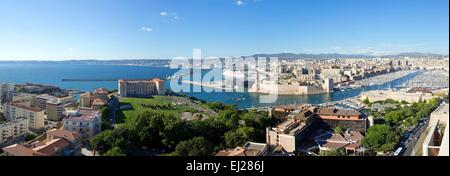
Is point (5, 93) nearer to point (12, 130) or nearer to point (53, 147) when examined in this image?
point (12, 130)

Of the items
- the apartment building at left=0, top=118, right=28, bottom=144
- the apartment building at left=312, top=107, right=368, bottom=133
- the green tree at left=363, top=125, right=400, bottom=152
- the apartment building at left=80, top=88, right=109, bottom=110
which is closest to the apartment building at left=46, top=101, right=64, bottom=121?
the apartment building at left=80, top=88, right=109, bottom=110

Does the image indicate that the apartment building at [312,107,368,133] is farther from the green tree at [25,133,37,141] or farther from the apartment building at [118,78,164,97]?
the apartment building at [118,78,164,97]

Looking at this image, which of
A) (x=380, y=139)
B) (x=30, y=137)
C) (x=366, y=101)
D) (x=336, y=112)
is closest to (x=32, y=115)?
(x=30, y=137)
